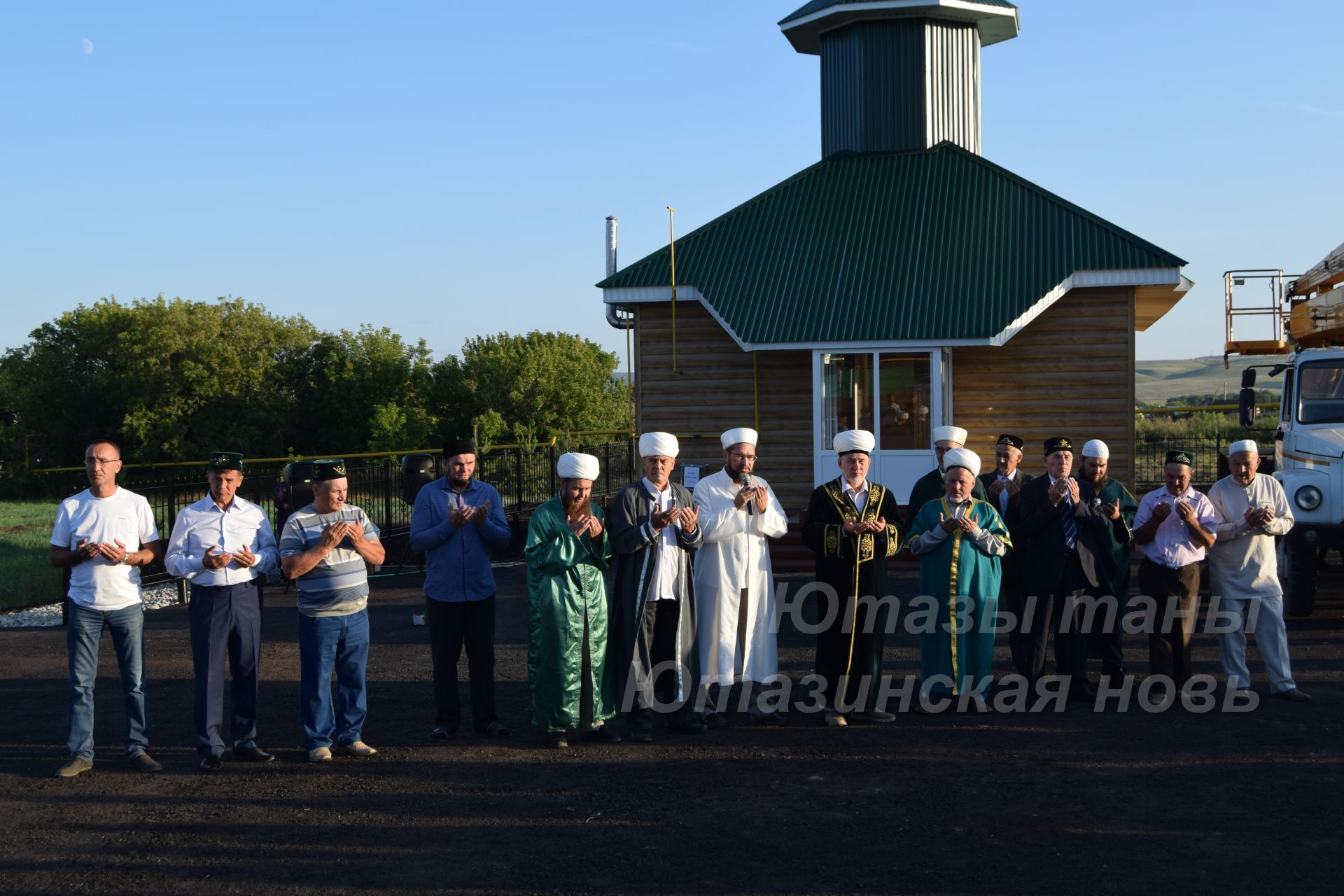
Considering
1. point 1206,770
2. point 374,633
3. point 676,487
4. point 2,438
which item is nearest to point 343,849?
point 676,487

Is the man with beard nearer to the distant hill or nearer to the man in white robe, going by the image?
the man in white robe

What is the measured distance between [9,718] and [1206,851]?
794 cm

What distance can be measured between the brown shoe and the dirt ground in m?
0.06

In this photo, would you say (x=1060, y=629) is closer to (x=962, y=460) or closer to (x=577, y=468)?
(x=962, y=460)

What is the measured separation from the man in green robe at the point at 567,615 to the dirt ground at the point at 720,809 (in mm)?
247

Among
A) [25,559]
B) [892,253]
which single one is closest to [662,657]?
[892,253]

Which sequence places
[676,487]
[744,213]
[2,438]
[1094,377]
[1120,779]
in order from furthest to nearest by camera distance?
[2,438] < [744,213] < [1094,377] < [676,487] < [1120,779]

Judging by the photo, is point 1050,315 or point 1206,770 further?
point 1050,315

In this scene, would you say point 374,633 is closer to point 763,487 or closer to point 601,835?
point 763,487

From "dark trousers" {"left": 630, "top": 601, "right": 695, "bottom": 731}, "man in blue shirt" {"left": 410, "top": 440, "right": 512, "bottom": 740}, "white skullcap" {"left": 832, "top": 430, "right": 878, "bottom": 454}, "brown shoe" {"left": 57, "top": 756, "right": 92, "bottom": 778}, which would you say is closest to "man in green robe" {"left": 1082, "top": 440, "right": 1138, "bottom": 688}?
"white skullcap" {"left": 832, "top": 430, "right": 878, "bottom": 454}

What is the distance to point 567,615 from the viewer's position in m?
7.66

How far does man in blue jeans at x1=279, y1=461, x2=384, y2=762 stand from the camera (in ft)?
24.3

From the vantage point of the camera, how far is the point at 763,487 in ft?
26.7

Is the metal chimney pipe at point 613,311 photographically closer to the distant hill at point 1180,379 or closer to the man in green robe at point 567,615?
the man in green robe at point 567,615
